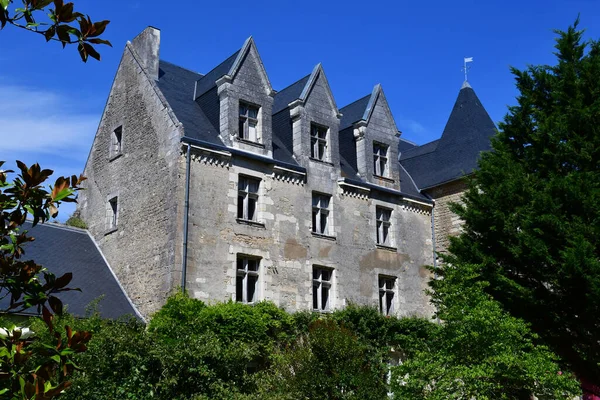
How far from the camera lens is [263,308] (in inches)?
699

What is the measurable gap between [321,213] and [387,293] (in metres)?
3.65

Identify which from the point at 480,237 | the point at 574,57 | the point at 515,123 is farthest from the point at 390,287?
the point at 574,57

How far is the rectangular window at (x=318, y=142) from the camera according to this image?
21.5 metres

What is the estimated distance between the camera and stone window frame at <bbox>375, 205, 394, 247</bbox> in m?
22.4

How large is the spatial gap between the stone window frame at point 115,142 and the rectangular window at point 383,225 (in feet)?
29.0

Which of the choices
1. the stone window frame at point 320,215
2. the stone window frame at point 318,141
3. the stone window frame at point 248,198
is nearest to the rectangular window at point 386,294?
the stone window frame at point 320,215

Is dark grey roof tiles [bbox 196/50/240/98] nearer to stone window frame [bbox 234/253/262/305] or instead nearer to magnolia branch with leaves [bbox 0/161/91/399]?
stone window frame [bbox 234/253/262/305]

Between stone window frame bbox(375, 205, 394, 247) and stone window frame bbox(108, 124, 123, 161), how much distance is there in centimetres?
880

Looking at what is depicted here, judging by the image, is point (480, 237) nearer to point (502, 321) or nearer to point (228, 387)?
point (502, 321)

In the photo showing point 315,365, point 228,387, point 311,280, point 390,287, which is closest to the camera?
point 228,387

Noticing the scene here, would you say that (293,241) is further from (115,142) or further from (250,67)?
(115,142)

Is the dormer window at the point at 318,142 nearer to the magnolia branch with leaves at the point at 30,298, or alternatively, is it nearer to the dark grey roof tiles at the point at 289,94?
the dark grey roof tiles at the point at 289,94

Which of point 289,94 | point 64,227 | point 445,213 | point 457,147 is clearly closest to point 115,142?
point 64,227

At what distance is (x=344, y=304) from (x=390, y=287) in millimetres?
2459
